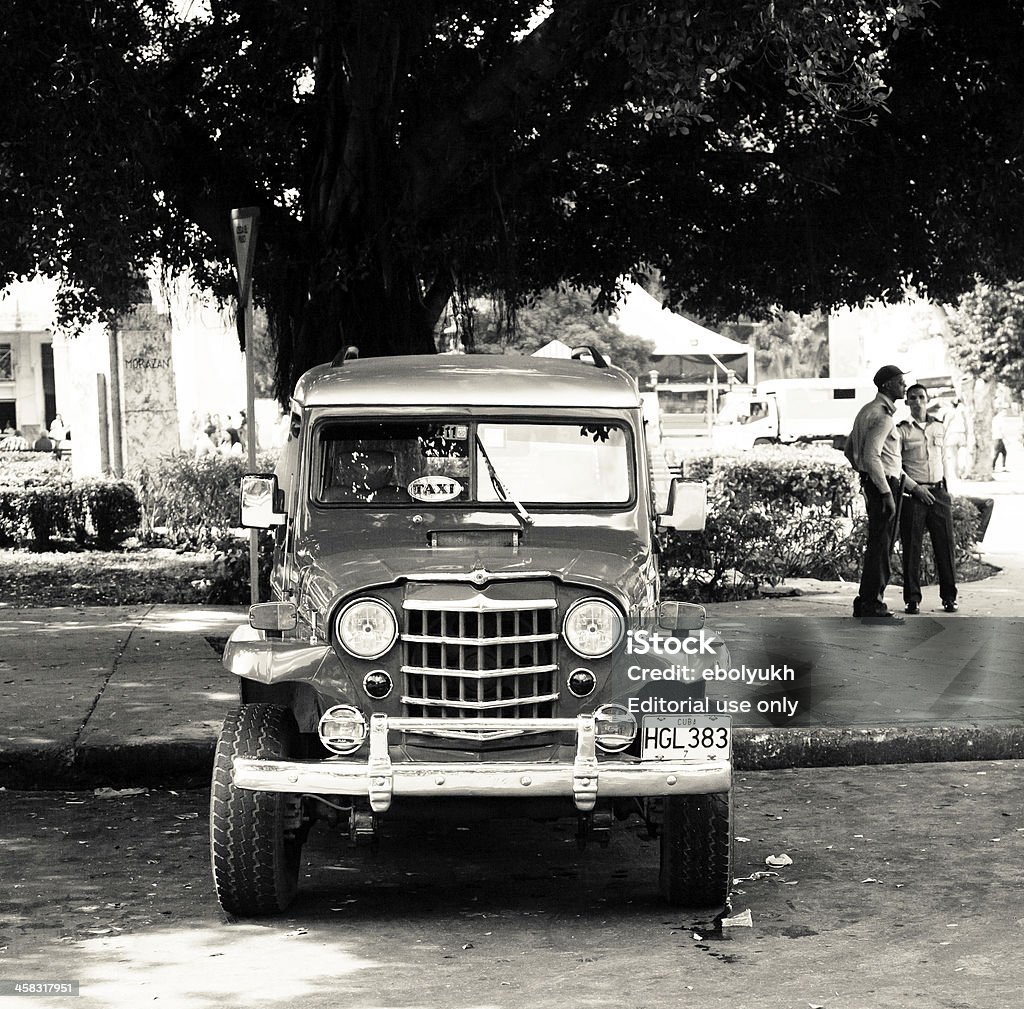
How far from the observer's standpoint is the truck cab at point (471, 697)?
5219mm

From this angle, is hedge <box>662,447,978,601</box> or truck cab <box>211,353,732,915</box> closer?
truck cab <box>211,353,732,915</box>

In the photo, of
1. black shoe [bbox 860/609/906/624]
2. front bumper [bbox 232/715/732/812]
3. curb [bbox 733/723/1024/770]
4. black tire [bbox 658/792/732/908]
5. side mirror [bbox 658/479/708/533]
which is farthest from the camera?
black shoe [bbox 860/609/906/624]

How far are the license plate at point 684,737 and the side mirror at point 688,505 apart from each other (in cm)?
116

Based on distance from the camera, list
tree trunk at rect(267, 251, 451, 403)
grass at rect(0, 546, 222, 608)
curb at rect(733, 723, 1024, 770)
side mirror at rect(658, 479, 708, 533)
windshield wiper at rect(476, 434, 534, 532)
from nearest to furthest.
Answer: windshield wiper at rect(476, 434, 534, 532)
side mirror at rect(658, 479, 708, 533)
curb at rect(733, 723, 1024, 770)
tree trunk at rect(267, 251, 451, 403)
grass at rect(0, 546, 222, 608)

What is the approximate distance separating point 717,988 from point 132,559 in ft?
42.8

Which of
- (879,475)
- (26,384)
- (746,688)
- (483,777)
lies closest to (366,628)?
(483,777)

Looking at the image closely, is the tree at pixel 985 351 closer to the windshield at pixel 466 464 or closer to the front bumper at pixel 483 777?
the windshield at pixel 466 464

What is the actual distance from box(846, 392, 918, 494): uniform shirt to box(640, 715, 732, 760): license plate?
677 centimetres

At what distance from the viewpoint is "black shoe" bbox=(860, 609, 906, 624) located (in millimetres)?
11992

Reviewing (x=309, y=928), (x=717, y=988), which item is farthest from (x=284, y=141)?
(x=717, y=988)

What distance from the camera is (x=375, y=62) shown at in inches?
410

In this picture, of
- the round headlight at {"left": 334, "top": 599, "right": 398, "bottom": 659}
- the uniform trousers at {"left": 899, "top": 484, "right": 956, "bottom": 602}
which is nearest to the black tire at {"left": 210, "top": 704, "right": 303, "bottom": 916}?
the round headlight at {"left": 334, "top": 599, "right": 398, "bottom": 659}

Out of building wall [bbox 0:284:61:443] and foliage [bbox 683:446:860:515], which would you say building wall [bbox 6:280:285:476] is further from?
building wall [bbox 0:284:61:443]

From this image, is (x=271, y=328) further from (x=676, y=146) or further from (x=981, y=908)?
(x=981, y=908)
